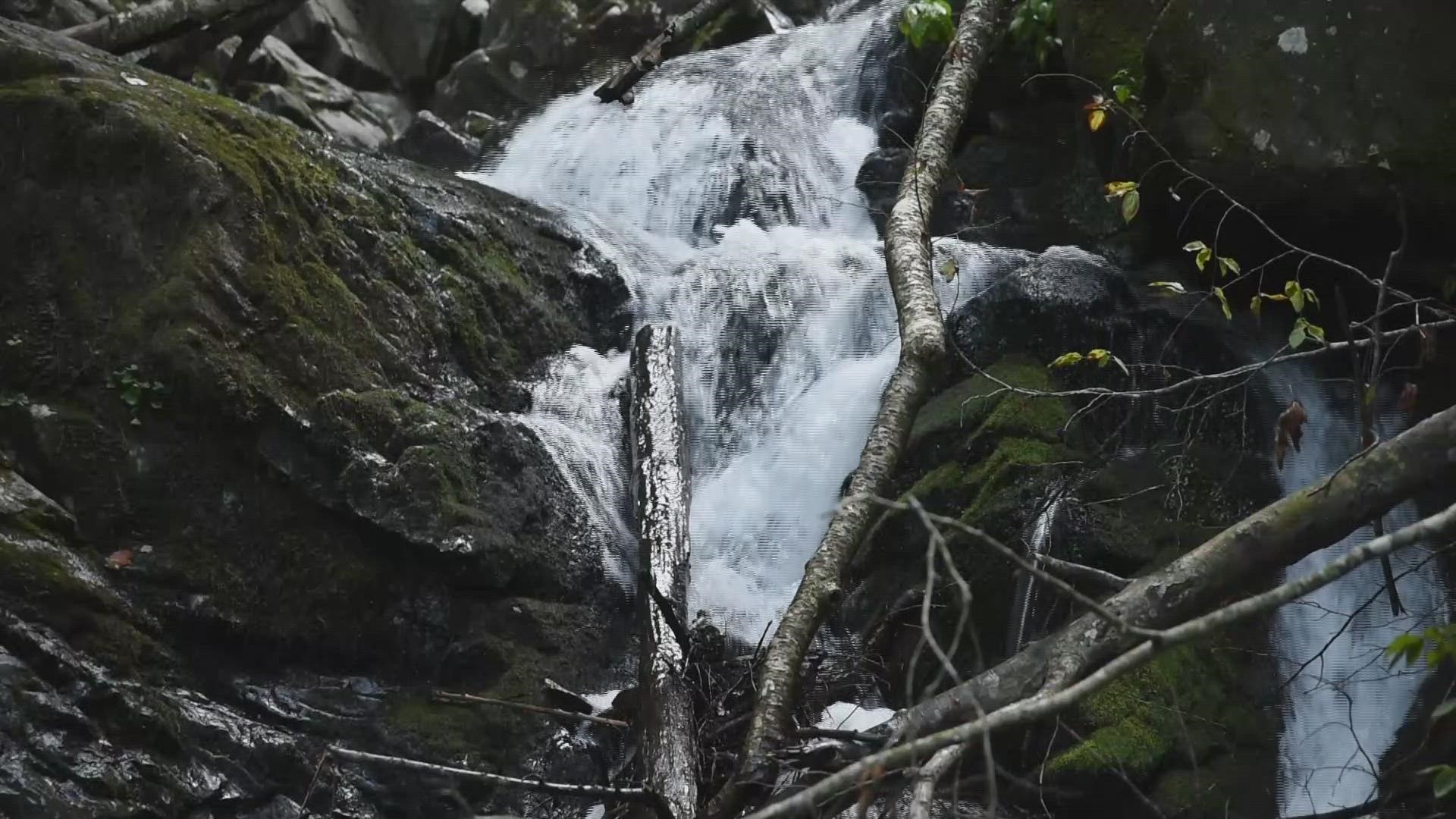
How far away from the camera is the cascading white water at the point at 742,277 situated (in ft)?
20.2

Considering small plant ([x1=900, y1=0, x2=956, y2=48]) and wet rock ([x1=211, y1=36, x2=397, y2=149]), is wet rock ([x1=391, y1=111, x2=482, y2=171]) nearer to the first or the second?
wet rock ([x1=211, y1=36, x2=397, y2=149])

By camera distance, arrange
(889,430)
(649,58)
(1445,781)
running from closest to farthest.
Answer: (1445,781), (889,430), (649,58)

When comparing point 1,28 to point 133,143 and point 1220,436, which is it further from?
point 1220,436

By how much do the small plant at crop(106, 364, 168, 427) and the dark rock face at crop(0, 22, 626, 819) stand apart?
1 centimetres

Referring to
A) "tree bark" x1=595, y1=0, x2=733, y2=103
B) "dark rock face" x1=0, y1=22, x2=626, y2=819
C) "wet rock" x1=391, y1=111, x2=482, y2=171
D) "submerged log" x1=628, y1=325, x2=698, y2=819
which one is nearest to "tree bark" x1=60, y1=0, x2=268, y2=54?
"dark rock face" x1=0, y1=22, x2=626, y2=819

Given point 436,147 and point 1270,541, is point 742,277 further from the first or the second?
point 1270,541

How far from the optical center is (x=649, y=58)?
10164mm

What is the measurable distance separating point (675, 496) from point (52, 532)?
244cm

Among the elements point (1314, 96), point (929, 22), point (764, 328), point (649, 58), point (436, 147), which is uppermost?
point (436, 147)

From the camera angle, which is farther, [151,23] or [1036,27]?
[151,23]

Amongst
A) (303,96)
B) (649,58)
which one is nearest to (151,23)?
(649,58)

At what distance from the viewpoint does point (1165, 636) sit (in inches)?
79.8

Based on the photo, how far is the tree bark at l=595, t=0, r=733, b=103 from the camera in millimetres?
10156

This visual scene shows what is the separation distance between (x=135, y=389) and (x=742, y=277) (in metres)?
3.68
